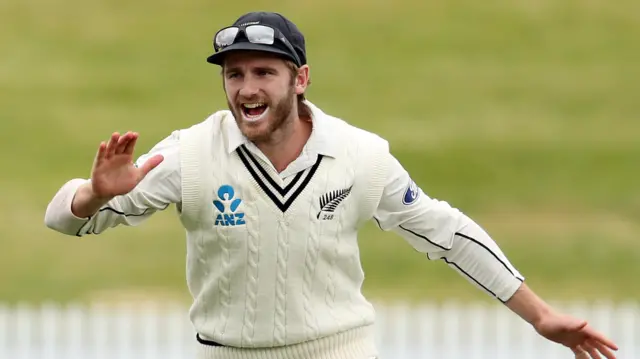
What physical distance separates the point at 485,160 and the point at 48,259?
6263 mm

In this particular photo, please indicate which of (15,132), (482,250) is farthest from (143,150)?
(482,250)

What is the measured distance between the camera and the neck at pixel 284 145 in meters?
4.78

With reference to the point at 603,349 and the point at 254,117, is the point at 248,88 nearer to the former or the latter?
the point at 254,117

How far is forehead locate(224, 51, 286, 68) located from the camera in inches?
182

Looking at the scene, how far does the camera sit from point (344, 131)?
4.90 metres

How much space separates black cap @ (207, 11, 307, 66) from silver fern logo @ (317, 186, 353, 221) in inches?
18.3

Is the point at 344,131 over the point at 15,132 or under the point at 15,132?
under

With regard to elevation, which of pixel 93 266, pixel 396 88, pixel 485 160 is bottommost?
pixel 93 266

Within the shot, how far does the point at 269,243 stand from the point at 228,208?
0.18 meters

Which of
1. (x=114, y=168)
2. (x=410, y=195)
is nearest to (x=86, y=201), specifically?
(x=114, y=168)

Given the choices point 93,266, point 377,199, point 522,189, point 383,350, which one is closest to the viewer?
point 377,199

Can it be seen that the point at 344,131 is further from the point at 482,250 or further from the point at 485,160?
the point at 485,160

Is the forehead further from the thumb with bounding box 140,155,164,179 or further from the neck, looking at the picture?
the thumb with bounding box 140,155,164,179

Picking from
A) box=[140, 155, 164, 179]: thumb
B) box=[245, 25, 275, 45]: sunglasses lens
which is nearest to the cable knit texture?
box=[140, 155, 164, 179]: thumb
